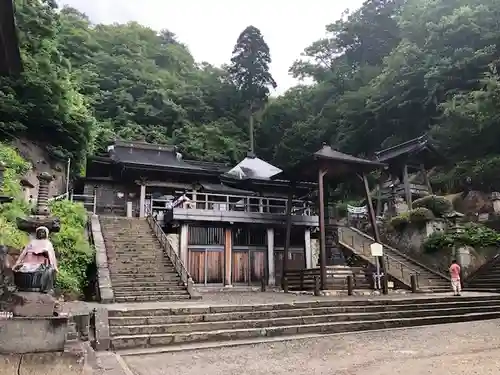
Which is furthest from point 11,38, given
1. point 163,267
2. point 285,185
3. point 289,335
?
point 285,185

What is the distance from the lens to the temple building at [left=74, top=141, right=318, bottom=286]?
20.4 m

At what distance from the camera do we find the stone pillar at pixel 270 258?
21.4 meters

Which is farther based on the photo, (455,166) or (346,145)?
(346,145)

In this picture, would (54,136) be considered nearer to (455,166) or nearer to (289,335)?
(289,335)

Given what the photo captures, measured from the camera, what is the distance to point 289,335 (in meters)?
9.77

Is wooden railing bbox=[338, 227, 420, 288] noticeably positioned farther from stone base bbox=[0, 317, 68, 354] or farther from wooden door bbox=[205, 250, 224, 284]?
stone base bbox=[0, 317, 68, 354]

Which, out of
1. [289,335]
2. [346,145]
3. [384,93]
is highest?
[384,93]

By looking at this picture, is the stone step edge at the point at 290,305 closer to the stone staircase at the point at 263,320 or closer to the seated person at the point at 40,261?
the stone staircase at the point at 263,320

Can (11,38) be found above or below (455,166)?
below

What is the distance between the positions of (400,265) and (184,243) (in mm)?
10516

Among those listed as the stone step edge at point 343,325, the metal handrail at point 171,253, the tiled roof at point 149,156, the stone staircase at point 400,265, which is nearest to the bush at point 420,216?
the stone staircase at point 400,265

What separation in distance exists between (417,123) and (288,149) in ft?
40.8

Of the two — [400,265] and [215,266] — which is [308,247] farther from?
[215,266]

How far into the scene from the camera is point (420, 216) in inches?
856
